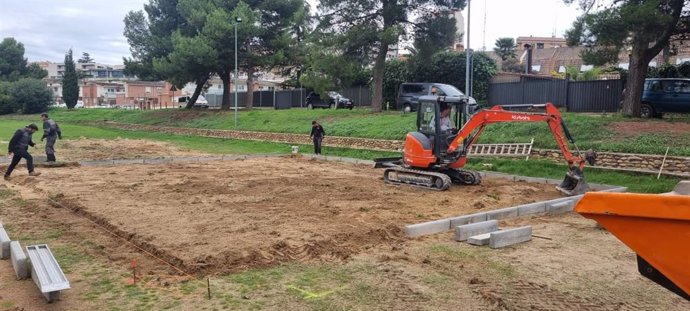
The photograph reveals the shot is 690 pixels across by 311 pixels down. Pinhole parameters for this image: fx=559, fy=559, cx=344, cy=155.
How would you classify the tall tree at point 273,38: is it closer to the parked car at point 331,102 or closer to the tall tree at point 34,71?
the parked car at point 331,102

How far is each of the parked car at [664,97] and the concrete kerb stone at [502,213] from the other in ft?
41.4

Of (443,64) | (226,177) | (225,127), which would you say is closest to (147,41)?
(225,127)

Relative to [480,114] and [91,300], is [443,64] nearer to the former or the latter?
[480,114]

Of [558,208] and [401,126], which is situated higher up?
[401,126]

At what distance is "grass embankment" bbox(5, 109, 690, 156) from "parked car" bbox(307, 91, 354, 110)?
14.1 feet

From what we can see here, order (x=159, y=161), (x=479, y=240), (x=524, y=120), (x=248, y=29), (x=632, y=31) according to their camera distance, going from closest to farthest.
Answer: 1. (x=479, y=240)
2. (x=524, y=120)
3. (x=632, y=31)
4. (x=159, y=161)
5. (x=248, y=29)

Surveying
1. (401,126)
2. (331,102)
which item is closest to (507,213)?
(401,126)

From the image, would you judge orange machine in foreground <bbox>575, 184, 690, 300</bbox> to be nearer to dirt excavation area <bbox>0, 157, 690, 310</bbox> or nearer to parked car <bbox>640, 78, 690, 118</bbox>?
dirt excavation area <bbox>0, 157, 690, 310</bbox>

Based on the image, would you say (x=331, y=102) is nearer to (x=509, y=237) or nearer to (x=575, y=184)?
(x=575, y=184)

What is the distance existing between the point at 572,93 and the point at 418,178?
49.2 ft

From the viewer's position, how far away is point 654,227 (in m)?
3.47

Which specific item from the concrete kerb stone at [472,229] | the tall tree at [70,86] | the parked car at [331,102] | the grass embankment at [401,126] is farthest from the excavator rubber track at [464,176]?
the tall tree at [70,86]

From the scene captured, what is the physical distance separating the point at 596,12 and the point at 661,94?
4931 millimetres

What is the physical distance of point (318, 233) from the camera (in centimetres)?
835
